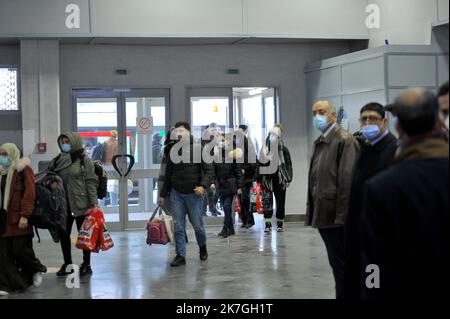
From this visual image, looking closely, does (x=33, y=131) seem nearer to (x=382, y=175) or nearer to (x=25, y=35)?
(x=25, y=35)

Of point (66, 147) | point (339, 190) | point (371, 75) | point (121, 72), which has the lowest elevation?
point (339, 190)

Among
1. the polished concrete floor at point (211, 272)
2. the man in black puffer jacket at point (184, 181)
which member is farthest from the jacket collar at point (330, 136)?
the man in black puffer jacket at point (184, 181)

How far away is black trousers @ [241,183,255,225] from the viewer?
12.7m

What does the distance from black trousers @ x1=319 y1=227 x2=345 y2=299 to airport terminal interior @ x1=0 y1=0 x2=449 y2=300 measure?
2.81 metres

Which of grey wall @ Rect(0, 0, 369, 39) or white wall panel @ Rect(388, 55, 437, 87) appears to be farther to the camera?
grey wall @ Rect(0, 0, 369, 39)

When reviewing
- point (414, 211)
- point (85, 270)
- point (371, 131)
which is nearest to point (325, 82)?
point (85, 270)

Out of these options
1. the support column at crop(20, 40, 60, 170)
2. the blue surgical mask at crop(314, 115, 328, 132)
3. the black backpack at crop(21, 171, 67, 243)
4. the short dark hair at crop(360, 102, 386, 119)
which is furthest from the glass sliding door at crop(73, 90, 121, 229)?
the short dark hair at crop(360, 102, 386, 119)

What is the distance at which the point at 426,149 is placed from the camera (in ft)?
10.6

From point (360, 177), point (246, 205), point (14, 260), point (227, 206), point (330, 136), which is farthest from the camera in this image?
point (246, 205)

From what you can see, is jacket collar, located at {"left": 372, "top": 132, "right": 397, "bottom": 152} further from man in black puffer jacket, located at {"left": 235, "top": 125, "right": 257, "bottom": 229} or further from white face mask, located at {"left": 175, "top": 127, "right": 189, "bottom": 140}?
man in black puffer jacket, located at {"left": 235, "top": 125, "right": 257, "bottom": 229}

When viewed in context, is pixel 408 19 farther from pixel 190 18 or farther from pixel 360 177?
pixel 360 177

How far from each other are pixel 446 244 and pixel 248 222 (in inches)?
393

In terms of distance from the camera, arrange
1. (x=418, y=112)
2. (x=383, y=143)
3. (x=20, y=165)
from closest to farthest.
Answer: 1. (x=418, y=112)
2. (x=383, y=143)
3. (x=20, y=165)

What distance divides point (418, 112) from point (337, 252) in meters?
2.83
